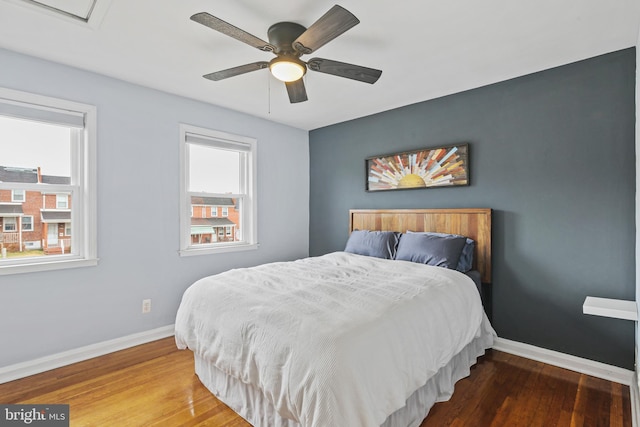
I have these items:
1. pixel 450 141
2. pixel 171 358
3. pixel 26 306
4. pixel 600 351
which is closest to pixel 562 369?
pixel 600 351

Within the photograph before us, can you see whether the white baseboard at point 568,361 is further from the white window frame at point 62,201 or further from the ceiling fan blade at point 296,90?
the white window frame at point 62,201

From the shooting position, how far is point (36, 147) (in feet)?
8.59

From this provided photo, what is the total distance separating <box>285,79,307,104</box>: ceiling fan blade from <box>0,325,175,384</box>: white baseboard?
8.41ft

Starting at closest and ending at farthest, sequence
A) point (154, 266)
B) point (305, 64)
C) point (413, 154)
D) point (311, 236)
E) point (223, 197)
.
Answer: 1. point (305, 64)
2. point (154, 266)
3. point (413, 154)
4. point (223, 197)
5. point (311, 236)

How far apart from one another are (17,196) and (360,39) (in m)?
2.90

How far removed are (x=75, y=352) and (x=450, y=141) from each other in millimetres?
3914

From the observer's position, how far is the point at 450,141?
3.29 meters

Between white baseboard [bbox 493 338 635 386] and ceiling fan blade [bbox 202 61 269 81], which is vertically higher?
ceiling fan blade [bbox 202 61 269 81]

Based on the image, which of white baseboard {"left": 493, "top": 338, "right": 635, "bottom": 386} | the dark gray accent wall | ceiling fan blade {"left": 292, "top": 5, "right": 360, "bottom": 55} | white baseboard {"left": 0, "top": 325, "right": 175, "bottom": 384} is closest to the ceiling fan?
ceiling fan blade {"left": 292, "top": 5, "right": 360, "bottom": 55}

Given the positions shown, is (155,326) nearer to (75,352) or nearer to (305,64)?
(75,352)

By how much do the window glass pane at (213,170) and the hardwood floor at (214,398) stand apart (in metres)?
1.85

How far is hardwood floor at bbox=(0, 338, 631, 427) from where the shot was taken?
6.29ft

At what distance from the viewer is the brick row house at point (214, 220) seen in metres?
3.59

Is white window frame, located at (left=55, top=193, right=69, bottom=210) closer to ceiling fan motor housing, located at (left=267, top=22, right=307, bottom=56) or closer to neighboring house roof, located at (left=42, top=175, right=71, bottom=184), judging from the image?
neighboring house roof, located at (left=42, top=175, right=71, bottom=184)
